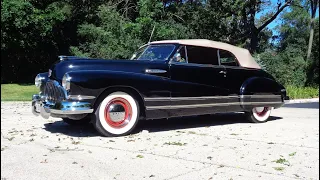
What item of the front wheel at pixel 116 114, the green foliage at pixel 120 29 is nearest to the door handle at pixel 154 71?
the front wheel at pixel 116 114

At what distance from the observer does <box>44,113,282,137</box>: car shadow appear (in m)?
7.13

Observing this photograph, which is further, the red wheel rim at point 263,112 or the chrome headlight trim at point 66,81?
the red wheel rim at point 263,112

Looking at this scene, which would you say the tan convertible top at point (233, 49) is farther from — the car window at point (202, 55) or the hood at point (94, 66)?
the hood at point (94, 66)

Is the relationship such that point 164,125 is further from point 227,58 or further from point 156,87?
point 227,58

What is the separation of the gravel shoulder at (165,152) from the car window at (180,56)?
4.46 feet

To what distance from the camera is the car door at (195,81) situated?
7.03m

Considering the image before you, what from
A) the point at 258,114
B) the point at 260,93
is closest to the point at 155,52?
the point at 260,93

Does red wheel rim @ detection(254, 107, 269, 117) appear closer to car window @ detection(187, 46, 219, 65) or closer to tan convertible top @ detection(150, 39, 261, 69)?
tan convertible top @ detection(150, 39, 261, 69)

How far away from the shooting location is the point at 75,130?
23.8 ft

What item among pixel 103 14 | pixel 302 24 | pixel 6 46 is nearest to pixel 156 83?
pixel 103 14

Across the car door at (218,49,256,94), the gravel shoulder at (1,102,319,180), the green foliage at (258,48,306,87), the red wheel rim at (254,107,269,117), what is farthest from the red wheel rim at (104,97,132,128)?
the green foliage at (258,48,306,87)

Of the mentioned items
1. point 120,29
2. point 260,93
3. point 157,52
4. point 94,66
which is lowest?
point 260,93

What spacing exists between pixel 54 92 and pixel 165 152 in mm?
2273

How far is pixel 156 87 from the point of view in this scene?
6715 mm
